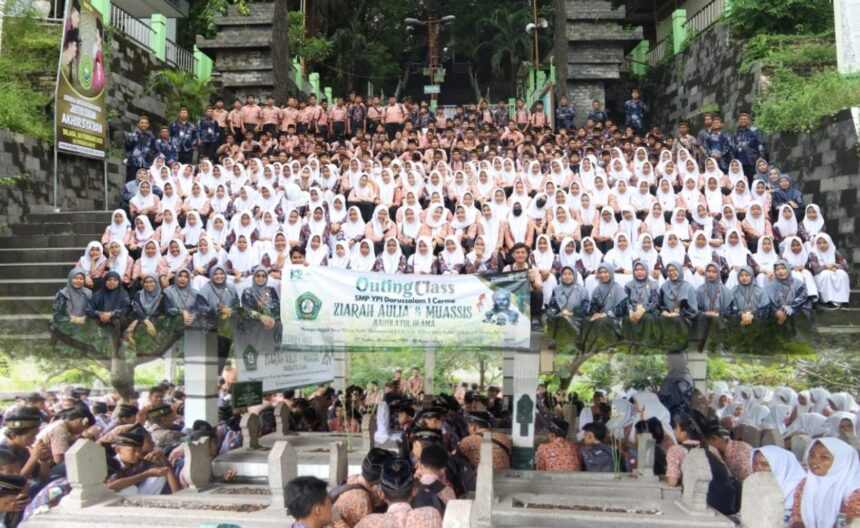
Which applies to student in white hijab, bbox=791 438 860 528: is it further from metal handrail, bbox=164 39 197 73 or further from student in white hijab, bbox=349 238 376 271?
metal handrail, bbox=164 39 197 73

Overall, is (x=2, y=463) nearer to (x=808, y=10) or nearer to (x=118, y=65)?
(x=118, y=65)

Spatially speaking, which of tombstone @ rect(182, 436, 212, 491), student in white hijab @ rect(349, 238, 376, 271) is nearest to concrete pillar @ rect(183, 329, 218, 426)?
tombstone @ rect(182, 436, 212, 491)

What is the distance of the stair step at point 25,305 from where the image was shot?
445 inches

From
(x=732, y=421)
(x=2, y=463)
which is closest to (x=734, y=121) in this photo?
(x=732, y=421)

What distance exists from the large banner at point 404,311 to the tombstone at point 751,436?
3218 millimetres

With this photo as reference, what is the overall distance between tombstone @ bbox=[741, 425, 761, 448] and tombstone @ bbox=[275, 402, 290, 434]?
6886 millimetres

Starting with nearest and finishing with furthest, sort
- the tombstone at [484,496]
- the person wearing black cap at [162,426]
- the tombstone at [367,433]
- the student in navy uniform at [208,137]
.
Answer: the tombstone at [484,496], the person wearing black cap at [162,426], the tombstone at [367,433], the student in navy uniform at [208,137]

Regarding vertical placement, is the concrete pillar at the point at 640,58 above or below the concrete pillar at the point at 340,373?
above

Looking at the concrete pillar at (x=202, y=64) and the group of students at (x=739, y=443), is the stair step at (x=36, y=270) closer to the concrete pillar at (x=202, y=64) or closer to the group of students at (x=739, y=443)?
the group of students at (x=739, y=443)

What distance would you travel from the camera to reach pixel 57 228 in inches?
529

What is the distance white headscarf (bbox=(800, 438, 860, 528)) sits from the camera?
20.8 ft

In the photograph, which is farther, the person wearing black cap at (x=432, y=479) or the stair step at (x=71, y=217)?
the stair step at (x=71, y=217)

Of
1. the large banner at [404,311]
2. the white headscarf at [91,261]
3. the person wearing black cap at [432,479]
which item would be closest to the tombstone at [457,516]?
the person wearing black cap at [432,479]

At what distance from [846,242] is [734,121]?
5449 millimetres
